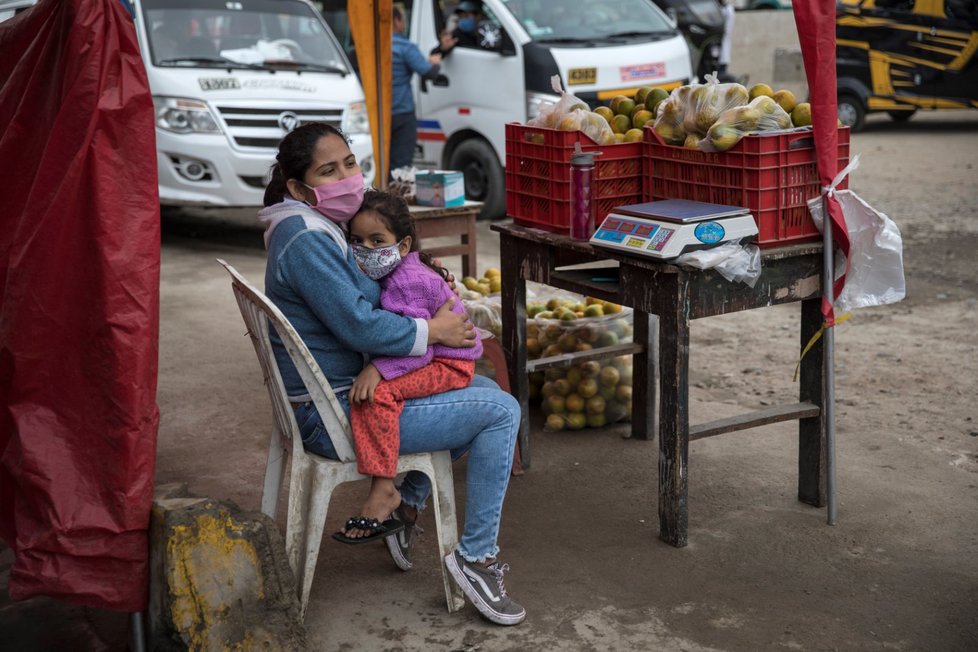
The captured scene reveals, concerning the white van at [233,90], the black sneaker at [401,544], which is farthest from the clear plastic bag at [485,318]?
the white van at [233,90]

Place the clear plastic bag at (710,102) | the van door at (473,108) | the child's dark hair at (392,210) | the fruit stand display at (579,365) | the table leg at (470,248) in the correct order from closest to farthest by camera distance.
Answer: the child's dark hair at (392,210) < the clear plastic bag at (710,102) < the fruit stand display at (579,365) < the table leg at (470,248) < the van door at (473,108)

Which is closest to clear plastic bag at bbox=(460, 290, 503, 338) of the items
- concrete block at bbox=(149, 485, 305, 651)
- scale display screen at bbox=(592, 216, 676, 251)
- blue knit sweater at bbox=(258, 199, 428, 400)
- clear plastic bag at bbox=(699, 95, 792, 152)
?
scale display screen at bbox=(592, 216, 676, 251)

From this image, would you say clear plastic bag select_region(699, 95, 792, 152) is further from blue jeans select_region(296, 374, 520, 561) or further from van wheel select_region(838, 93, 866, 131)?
van wheel select_region(838, 93, 866, 131)

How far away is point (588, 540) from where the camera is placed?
3.87 metres

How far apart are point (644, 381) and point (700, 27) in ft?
47.3

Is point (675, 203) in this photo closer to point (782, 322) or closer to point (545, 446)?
point (545, 446)

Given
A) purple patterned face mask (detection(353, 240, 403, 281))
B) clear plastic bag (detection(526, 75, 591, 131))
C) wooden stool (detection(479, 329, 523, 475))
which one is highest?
clear plastic bag (detection(526, 75, 591, 131))

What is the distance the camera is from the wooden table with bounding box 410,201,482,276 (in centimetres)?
586

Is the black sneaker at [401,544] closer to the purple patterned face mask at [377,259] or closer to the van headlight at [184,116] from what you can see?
the purple patterned face mask at [377,259]

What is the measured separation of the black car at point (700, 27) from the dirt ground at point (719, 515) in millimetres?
11298

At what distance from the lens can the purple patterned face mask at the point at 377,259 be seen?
10.6ft

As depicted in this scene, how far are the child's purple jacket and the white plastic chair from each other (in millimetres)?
212

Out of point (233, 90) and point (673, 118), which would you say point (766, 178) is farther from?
point (233, 90)

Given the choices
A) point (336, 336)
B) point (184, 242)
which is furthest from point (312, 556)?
point (184, 242)
